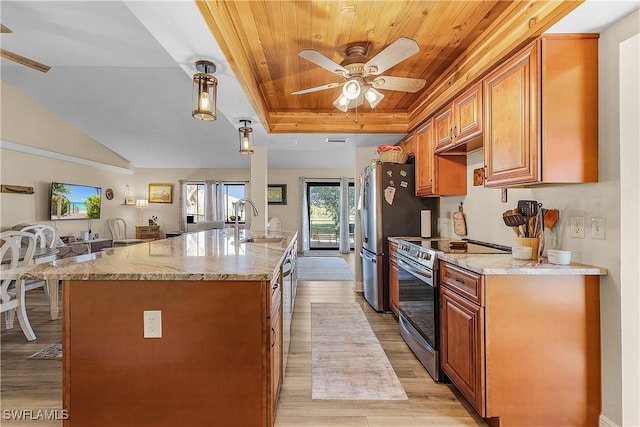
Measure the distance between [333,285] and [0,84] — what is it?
6.04m

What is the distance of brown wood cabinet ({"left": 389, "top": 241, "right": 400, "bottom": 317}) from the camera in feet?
11.0

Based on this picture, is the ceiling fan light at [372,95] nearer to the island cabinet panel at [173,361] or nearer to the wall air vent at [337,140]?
the island cabinet panel at [173,361]

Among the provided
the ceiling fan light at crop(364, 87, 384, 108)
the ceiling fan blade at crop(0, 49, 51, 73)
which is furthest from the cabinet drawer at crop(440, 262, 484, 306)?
the ceiling fan blade at crop(0, 49, 51, 73)

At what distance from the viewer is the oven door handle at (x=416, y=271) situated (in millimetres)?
2323

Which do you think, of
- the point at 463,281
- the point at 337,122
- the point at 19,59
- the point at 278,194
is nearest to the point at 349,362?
the point at 463,281

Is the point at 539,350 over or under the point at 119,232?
under

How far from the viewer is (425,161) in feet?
11.1

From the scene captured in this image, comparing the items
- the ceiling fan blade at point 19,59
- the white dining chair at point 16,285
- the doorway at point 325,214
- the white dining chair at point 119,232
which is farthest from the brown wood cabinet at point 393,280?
the white dining chair at point 119,232

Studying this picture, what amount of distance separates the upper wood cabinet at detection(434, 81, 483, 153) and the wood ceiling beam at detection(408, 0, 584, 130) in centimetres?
8

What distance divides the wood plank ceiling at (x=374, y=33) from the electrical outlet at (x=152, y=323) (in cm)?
157

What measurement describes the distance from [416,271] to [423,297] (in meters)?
0.22

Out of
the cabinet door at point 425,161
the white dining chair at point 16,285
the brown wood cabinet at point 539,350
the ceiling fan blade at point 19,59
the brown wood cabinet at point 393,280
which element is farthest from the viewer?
the brown wood cabinet at point 393,280

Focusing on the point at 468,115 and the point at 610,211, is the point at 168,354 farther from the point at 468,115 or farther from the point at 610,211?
the point at 468,115

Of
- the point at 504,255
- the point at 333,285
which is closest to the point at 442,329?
the point at 504,255
